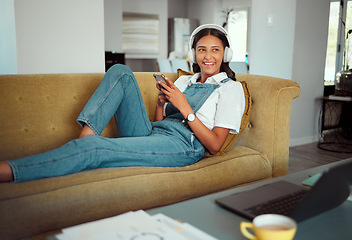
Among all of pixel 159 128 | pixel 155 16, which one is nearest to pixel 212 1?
pixel 155 16

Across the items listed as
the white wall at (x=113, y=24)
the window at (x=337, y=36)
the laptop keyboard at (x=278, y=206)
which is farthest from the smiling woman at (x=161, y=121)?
the white wall at (x=113, y=24)

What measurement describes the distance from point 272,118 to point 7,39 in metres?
1.63

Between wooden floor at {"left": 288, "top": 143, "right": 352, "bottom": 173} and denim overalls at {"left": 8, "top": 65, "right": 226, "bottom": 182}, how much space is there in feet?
5.33

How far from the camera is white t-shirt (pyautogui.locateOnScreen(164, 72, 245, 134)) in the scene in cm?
167

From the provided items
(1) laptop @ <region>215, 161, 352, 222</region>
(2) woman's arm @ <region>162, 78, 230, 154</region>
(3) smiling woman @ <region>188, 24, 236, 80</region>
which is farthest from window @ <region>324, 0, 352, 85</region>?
(1) laptop @ <region>215, 161, 352, 222</region>

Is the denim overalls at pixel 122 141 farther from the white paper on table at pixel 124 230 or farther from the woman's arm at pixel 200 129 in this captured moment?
the white paper on table at pixel 124 230

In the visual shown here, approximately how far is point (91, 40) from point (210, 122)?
3.43 ft

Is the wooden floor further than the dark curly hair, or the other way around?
the wooden floor

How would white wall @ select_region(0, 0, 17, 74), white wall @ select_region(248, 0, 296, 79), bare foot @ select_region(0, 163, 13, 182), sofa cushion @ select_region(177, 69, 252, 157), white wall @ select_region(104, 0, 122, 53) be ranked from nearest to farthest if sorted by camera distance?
bare foot @ select_region(0, 163, 13, 182), sofa cushion @ select_region(177, 69, 252, 157), white wall @ select_region(0, 0, 17, 74), white wall @ select_region(248, 0, 296, 79), white wall @ select_region(104, 0, 122, 53)

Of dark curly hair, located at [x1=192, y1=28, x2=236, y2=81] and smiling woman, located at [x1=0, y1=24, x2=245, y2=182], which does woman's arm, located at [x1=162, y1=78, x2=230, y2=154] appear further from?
dark curly hair, located at [x1=192, y1=28, x2=236, y2=81]

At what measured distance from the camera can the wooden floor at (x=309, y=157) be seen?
3145 millimetres

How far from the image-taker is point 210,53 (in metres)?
1.90

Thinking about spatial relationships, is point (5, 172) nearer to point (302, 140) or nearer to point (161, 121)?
point (161, 121)

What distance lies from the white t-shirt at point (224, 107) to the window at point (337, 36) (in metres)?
3.58
